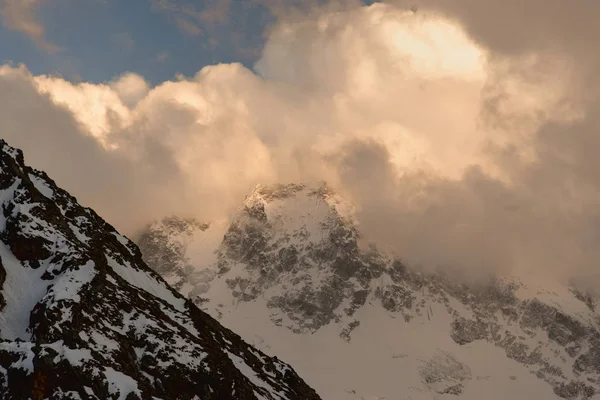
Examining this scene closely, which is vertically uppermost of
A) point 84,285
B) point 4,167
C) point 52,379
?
point 4,167

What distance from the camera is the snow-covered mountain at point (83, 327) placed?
56.1 m

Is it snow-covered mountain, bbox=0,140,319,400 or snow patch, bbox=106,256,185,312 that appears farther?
snow patch, bbox=106,256,185,312

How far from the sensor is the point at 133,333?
241 feet

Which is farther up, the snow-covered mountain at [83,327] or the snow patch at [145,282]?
the snow patch at [145,282]

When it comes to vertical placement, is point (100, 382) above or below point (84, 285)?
below

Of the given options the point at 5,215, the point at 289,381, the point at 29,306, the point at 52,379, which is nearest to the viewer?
the point at 52,379

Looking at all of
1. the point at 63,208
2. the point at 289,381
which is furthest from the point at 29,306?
the point at 289,381

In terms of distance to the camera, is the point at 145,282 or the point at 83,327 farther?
the point at 145,282

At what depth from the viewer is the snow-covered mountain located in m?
56.1

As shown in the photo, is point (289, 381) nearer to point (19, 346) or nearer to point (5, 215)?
point (5, 215)

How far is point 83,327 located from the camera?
217 ft

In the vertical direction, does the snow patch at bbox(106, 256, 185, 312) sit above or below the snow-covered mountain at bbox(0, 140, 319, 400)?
above

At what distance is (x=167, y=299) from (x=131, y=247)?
20.0m

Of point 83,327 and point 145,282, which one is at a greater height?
point 145,282
